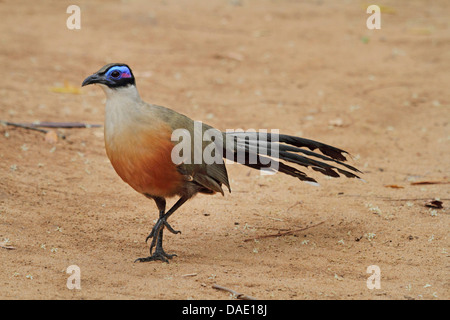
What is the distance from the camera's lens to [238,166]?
6562 mm

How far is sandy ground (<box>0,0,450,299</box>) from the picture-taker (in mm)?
4078

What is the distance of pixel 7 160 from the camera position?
19.1ft

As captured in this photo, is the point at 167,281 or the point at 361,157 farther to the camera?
the point at 361,157

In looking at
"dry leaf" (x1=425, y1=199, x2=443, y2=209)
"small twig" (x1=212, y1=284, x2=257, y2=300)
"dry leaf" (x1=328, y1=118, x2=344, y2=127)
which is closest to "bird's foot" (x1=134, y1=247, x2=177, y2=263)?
"small twig" (x1=212, y1=284, x2=257, y2=300)

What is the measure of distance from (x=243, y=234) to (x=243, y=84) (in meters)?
4.46

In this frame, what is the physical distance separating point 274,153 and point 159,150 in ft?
3.73

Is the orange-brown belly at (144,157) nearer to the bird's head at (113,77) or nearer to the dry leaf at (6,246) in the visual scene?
the bird's head at (113,77)

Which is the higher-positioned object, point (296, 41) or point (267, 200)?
point (296, 41)

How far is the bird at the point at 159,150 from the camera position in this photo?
4008 millimetres

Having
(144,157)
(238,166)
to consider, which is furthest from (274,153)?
(238,166)

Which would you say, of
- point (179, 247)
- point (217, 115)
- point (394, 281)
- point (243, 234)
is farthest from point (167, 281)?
point (217, 115)
